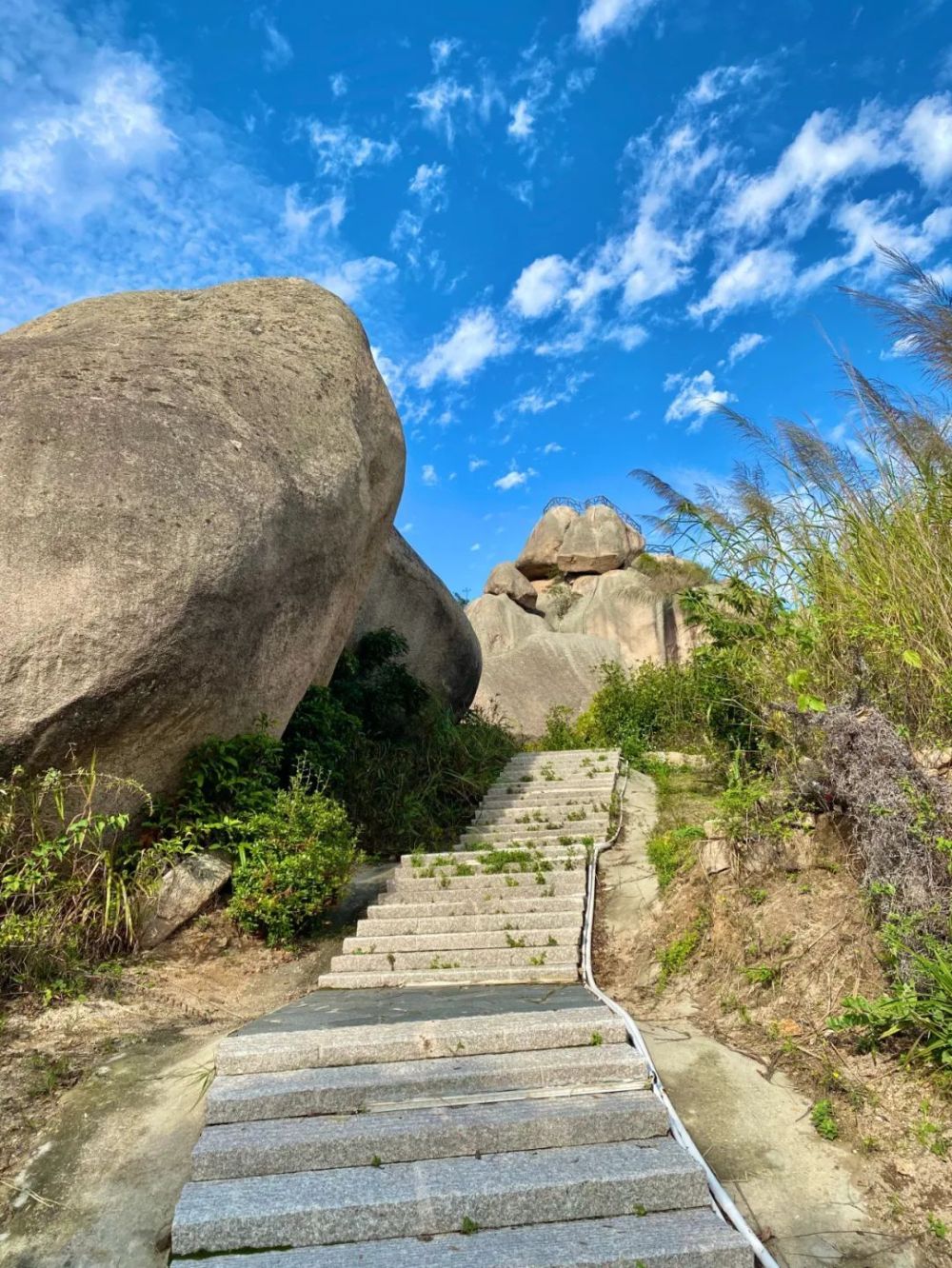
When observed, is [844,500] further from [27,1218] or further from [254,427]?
[27,1218]

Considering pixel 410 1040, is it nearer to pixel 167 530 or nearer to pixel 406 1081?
pixel 406 1081

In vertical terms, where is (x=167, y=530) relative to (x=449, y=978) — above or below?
above

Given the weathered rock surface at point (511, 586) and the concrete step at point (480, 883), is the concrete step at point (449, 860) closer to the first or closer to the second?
the concrete step at point (480, 883)

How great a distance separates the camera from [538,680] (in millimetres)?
17203

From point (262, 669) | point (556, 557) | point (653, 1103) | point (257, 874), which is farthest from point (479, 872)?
point (556, 557)

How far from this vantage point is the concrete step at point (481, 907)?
6.59m

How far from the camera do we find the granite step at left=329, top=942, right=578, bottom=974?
578cm

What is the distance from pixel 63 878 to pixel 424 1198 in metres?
3.46

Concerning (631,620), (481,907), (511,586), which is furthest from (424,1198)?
(511,586)

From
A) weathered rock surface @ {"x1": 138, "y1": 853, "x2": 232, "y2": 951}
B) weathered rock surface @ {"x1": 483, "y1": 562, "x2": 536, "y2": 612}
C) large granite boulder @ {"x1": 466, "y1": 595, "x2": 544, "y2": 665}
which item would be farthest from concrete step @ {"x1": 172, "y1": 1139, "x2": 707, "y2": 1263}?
weathered rock surface @ {"x1": 483, "y1": 562, "x2": 536, "y2": 612}

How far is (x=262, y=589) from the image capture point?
6531 mm

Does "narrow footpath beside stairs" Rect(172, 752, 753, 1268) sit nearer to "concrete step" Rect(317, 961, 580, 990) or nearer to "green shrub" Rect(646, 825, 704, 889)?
Answer: "concrete step" Rect(317, 961, 580, 990)

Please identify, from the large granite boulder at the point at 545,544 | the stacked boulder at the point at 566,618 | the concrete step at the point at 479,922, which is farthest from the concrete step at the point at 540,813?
the large granite boulder at the point at 545,544

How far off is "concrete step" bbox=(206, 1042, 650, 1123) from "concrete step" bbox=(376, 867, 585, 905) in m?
2.93
